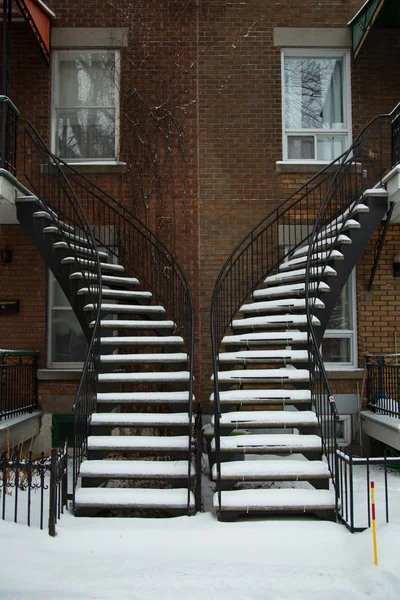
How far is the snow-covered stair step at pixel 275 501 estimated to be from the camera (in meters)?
5.54

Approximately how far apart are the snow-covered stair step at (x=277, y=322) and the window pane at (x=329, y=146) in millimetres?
3684

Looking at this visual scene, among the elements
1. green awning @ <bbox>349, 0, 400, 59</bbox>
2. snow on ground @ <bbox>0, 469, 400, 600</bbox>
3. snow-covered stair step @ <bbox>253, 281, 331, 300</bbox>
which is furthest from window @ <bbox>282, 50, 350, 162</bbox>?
snow on ground @ <bbox>0, 469, 400, 600</bbox>

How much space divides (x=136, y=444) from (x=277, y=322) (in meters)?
2.47

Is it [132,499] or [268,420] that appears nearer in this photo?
[132,499]

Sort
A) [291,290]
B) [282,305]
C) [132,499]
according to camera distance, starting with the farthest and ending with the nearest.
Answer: [291,290]
[282,305]
[132,499]

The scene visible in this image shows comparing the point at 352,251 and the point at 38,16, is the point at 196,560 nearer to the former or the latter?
the point at 352,251

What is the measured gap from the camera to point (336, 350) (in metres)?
9.60

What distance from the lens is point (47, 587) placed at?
420 centimetres

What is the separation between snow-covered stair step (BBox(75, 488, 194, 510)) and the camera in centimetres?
568

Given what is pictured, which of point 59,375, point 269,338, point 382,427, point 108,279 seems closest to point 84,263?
point 108,279

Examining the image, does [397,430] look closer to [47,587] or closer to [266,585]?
[266,585]

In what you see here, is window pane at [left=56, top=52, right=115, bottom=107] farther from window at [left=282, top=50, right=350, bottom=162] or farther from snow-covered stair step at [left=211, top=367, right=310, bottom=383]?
snow-covered stair step at [left=211, top=367, right=310, bottom=383]

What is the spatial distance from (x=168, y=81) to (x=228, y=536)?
24.6ft

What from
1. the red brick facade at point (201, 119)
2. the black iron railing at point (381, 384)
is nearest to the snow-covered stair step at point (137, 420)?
the red brick facade at point (201, 119)
